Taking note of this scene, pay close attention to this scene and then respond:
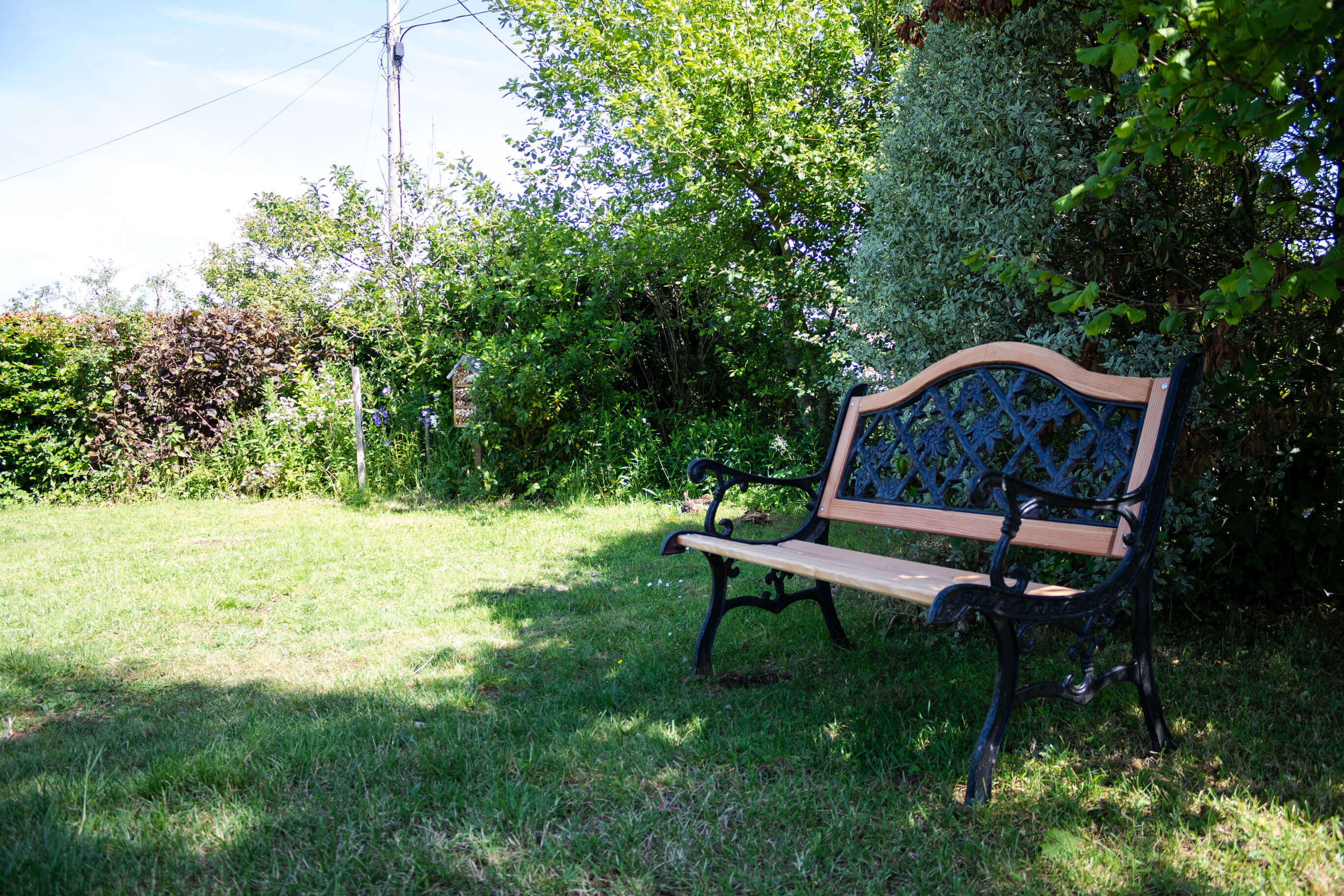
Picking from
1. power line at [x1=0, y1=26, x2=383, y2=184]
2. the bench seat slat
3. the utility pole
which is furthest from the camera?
power line at [x1=0, y1=26, x2=383, y2=184]

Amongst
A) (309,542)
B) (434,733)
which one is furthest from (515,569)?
(434,733)

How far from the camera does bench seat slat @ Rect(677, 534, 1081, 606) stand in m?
2.26

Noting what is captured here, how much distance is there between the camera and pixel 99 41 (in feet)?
77.4

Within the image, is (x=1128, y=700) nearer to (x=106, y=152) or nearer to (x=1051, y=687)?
(x=1051, y=687)

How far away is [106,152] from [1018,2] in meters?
24.2

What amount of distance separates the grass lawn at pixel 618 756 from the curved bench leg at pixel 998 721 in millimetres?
73

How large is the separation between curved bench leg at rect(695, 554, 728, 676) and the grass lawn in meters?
0.09

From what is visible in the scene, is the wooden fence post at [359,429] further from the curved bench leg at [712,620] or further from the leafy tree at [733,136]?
the curved bench leg at [712,620]

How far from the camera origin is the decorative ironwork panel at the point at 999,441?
2.53 meters

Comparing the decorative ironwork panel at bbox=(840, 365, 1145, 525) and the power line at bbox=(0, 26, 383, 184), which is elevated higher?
Result: the power line at bbox=(0, 26, 383, 184)

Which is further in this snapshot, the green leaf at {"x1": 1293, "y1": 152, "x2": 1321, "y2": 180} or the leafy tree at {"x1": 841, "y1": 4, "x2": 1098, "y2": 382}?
the leafy tree at {"x1": 841, "y1": 4, "x2": 1098, "y2": 382}

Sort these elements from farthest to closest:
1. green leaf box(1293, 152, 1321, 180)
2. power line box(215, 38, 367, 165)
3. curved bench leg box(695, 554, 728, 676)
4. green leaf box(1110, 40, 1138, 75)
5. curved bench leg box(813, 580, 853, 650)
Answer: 1. power line box(215, 38, 367, 165)
2. curved bench leg box(813, 580, 853, 650)
3. curved bench leg box(695, 554, 728, 676)
4. green leaf box(1293, 152, 1321, 180)
5. green leaf box(1110, 40, 1138, 75)

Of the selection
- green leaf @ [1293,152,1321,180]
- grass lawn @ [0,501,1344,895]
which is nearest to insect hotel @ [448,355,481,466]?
grass lawn @ [0,501,1344,895]

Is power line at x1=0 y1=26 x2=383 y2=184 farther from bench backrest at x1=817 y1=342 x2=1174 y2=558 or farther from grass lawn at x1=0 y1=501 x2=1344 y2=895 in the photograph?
bench backrest at x1=817 y1=342 x2=1174 y2=558
